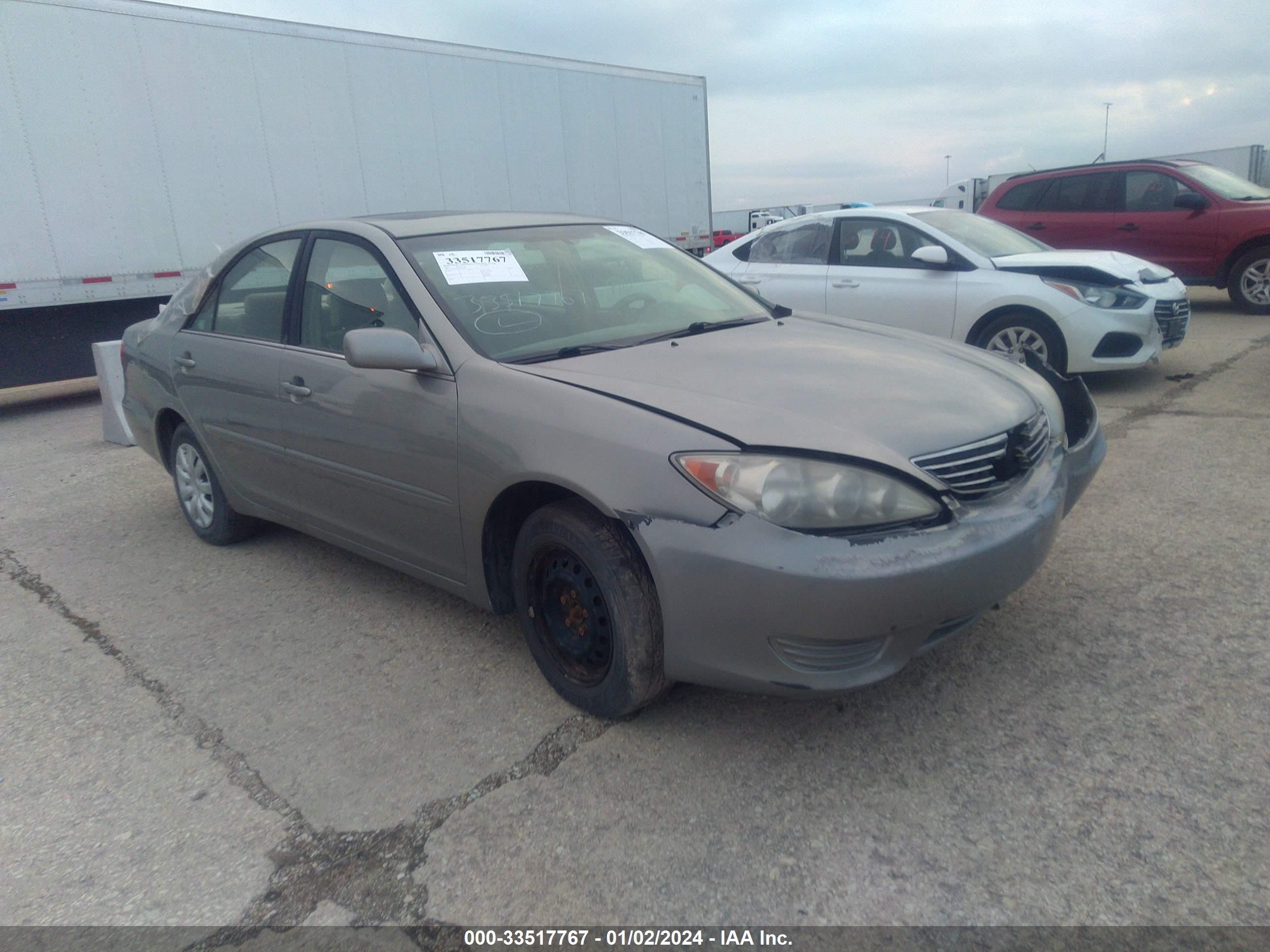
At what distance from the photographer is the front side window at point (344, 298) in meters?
3.40

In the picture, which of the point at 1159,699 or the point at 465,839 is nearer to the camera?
the point at 465,839

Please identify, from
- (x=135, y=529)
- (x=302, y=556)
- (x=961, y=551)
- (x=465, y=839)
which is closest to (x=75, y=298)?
(x=135, y=529)

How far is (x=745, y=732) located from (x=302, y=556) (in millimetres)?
2690

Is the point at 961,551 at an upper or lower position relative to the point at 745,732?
upper

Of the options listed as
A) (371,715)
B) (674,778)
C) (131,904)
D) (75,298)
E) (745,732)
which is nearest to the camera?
(131,904)

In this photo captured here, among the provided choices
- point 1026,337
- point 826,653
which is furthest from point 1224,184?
point 826,653

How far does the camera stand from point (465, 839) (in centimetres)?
238

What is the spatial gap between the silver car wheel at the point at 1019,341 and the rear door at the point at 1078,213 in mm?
4673

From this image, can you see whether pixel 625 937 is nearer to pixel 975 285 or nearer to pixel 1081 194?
pixel 975 285

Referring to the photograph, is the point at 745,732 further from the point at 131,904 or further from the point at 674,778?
the point at 131,904

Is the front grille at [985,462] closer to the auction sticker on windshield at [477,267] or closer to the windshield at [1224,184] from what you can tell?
the auction sticker on windshield at [477,267]

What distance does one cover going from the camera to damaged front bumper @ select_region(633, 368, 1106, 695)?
2318 mm

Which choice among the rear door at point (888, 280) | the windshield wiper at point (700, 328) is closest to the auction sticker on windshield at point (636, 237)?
the windshield wiper at point (700, 328)

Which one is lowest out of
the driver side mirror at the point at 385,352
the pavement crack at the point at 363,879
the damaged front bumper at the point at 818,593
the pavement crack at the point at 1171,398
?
the pavement crack at the point at 1171,398
